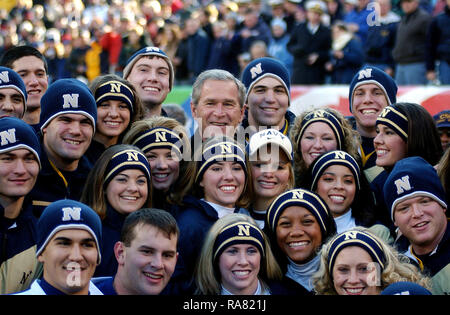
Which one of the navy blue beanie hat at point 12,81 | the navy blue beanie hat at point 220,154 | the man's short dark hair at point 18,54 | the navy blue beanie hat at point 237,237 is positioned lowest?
the navy blue beanie hat at point 237,237

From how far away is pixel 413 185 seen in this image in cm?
613

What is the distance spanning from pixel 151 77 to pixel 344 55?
6.59m

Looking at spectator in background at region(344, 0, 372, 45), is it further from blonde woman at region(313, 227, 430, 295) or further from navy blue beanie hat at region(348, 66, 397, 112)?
blonde woman at region(313, 227, 430, 295)

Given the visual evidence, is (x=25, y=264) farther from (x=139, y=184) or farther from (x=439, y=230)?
(x=439, y=230)

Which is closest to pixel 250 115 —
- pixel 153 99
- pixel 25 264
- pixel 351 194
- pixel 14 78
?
pixel 153 99

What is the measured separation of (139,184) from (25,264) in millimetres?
1118

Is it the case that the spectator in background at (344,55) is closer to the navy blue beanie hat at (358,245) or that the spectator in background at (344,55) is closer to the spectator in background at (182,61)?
the spectator in background at (182,61)

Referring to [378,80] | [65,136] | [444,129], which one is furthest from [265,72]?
[65,136]

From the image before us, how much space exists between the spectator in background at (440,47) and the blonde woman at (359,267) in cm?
737

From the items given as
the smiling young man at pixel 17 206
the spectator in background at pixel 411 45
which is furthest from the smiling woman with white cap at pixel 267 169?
the spectator in background at pixel 411 45

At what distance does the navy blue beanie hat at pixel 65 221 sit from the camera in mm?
5207

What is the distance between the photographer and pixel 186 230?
20.4 feet

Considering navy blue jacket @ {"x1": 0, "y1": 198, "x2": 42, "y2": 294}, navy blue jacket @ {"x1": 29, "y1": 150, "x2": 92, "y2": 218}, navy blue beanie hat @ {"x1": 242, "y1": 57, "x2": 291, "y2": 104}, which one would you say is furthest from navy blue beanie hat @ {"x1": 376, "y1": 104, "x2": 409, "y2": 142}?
navy blue jacket @ {"x1": 0, "y1": 198, "x2": 42, "y2": 294}

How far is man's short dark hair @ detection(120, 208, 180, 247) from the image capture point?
556 cm
